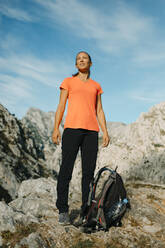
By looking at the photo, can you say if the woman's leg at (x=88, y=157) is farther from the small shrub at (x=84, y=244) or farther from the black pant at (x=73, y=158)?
the small shrub at (x=84, y=244)

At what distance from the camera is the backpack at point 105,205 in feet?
17.9

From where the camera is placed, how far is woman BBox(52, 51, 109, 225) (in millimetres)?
5770

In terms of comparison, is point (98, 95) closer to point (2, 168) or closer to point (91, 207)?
point (91, 207)

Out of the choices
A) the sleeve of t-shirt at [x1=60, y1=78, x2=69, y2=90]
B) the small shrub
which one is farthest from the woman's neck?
the small shrub

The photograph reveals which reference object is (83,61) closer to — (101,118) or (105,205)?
(101,118)

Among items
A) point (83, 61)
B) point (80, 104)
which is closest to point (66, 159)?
point (80, 104)

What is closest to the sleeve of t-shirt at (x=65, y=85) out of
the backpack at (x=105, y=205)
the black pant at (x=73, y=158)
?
the black pant at (x=73, y=158)

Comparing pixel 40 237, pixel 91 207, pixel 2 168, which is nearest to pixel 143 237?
pixel 91 207

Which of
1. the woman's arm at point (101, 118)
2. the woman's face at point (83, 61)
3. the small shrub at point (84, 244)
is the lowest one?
the small shrub at point (84, 244)

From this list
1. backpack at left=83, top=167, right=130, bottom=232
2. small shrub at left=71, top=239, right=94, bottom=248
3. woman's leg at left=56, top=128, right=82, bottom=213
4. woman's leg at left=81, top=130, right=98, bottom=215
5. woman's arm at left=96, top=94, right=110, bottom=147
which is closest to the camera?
small shrub at left=71, top=239, right=94, bottom=248

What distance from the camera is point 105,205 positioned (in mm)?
5582

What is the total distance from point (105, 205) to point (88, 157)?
134 cm

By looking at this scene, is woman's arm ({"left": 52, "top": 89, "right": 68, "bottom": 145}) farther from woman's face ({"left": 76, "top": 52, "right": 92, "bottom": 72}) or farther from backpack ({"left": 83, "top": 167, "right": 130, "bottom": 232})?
backpack ({"left": 83, "top": 167, "right": 130, "bottom": 232})

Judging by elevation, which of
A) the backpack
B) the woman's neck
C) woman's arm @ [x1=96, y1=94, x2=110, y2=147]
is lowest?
the backpack
